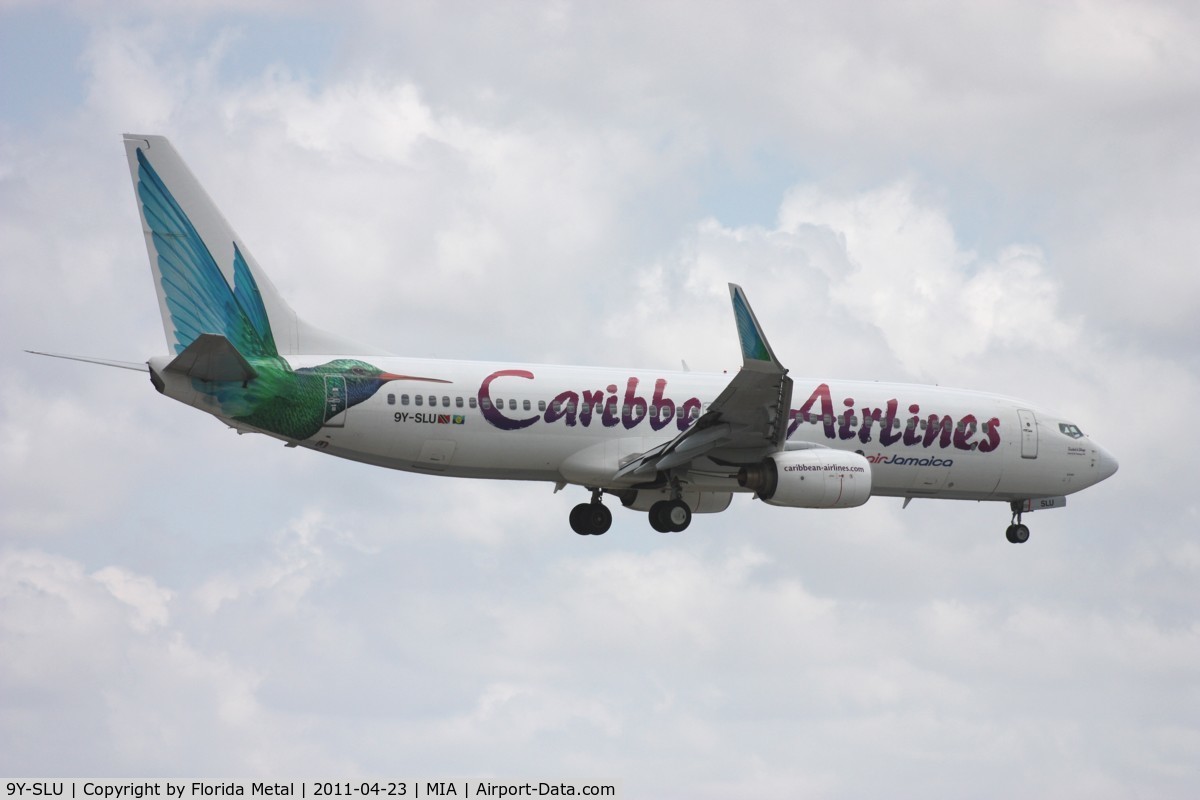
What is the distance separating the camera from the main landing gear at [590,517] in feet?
132

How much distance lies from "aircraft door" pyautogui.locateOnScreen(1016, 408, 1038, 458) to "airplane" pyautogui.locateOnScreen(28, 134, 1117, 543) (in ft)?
13.5

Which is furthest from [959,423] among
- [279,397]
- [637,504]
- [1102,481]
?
[279,397]

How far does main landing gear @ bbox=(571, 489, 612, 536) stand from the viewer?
132 ft

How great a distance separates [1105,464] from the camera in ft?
140

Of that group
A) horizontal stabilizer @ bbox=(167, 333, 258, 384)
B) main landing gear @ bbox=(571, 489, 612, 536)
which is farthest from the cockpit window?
horizontal stabilizer @ bbox=(167, 333, 258, 384)

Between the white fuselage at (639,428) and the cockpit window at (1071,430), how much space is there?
46mm

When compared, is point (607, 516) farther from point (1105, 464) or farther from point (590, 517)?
point (1105, 464)

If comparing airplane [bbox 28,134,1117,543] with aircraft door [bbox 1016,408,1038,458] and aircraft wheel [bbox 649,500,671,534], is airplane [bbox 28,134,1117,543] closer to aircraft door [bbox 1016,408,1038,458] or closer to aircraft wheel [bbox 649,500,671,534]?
aircraft wheel [bbox 649,500,671,534]

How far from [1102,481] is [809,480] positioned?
10.8m

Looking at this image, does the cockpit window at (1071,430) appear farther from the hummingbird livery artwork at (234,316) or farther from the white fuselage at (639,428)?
the hummingbird livery artwork at (234,316)

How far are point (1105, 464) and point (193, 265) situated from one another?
23045 millimetres

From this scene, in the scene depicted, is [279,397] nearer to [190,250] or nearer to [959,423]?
[190,250]

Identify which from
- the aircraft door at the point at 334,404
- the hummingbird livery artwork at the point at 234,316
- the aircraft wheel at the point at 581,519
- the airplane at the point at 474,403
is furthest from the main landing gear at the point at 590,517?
the aircraft door at the point at 334,404

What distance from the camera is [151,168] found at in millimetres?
36062
